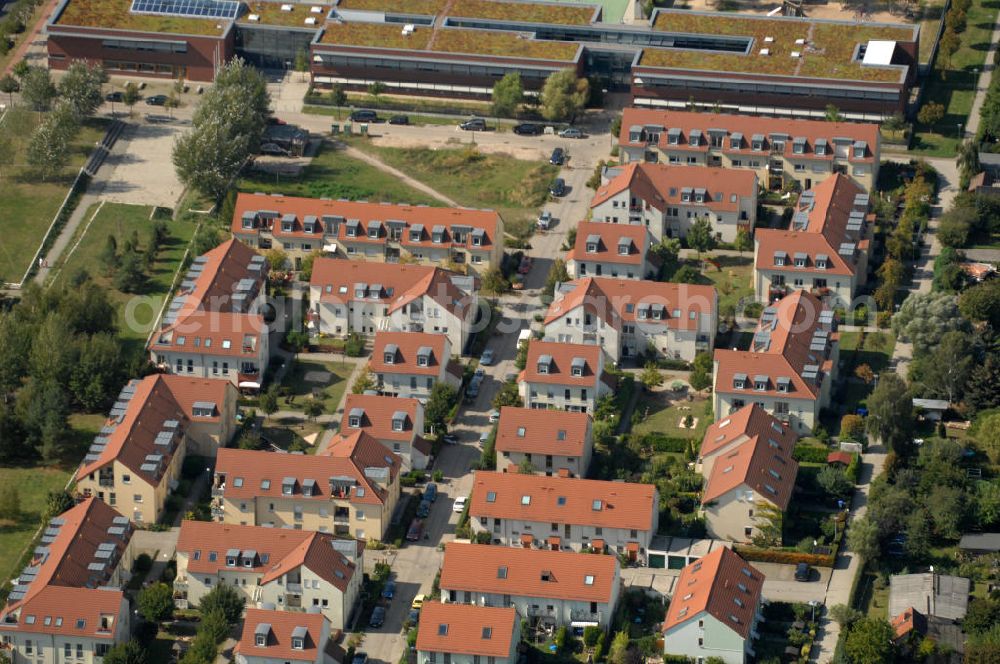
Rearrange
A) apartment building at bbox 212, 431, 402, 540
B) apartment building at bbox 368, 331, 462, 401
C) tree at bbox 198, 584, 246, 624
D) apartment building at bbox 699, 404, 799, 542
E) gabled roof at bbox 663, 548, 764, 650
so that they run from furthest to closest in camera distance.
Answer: apartment building at bbox 368, 331, 462, 401
apartment building at bbox 212, 431, 402, 540
apartment building at bbox 699, 404, 799, 542
tree at bbox 198, 584, 246, 624
gabled roof at bbox 663, 548, 764, 650

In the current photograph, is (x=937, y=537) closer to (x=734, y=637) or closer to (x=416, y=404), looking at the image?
(x=734, y=637)

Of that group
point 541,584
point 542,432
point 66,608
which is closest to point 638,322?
point 542,432

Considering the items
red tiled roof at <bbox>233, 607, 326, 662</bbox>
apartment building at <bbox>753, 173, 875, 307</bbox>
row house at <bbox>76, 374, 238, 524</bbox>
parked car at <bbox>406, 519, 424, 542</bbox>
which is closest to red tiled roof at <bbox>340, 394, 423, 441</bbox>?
parked car at <bbox>406, 519, 424, 542</bbox>

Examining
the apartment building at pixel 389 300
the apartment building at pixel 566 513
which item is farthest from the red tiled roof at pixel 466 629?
the apartment building at pixel 389 300

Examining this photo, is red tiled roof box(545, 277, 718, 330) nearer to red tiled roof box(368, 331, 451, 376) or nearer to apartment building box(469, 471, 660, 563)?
red tiled roof box(368, 331, 451, 376)

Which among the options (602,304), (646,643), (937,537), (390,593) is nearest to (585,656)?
(646,643)

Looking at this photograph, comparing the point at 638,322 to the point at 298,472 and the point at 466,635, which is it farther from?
the point at 466,635
